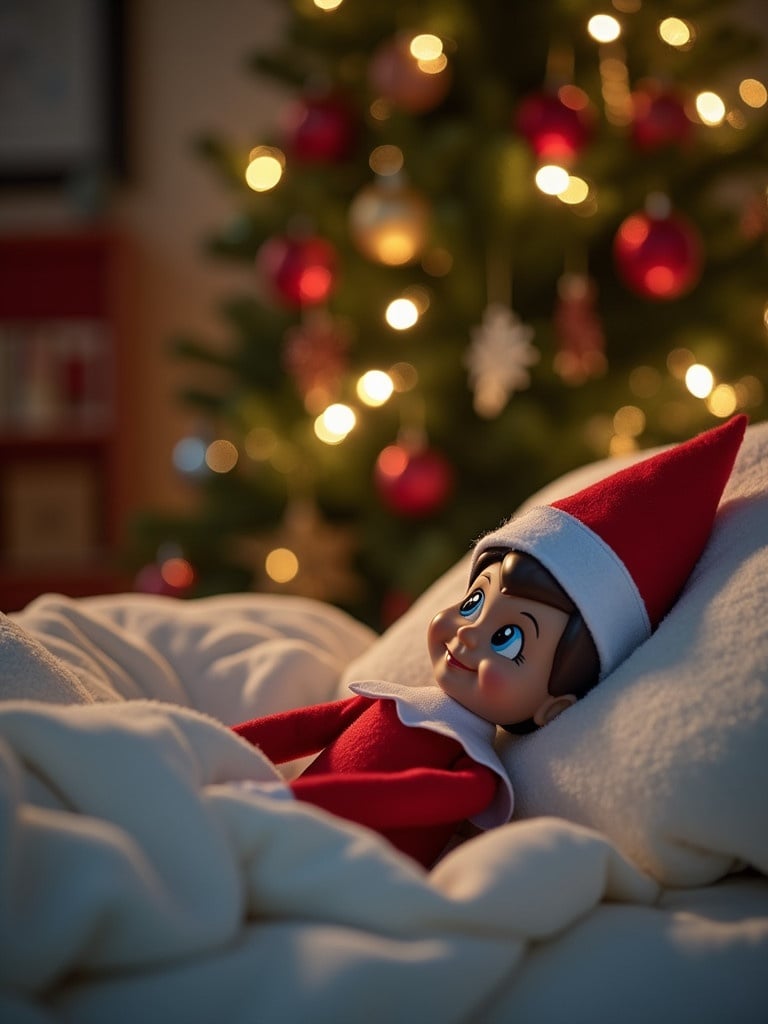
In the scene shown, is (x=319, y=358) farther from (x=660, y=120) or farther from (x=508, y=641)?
(x=508, y=641)

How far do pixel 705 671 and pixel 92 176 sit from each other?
2783 millimetres

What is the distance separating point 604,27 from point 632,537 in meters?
1.29

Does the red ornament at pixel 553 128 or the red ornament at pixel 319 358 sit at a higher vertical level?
the red ornament at pixel 553 128

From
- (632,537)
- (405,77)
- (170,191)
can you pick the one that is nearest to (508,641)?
(632,537)

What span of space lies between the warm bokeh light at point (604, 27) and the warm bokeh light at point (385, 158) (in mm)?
398

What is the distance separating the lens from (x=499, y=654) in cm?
79

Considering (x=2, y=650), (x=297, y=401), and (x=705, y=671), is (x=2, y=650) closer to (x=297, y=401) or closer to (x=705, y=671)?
(x=705, y=671)

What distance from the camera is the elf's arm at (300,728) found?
840mm

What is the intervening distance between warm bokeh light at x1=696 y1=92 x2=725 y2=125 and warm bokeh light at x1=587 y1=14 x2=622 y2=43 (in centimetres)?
21

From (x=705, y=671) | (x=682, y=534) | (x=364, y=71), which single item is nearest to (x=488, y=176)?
(x=364, y=71)

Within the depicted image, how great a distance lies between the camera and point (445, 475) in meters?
1.76

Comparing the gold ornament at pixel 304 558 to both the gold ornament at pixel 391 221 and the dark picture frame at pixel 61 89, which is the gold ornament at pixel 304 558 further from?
the dark picture frame at pixel 61 89

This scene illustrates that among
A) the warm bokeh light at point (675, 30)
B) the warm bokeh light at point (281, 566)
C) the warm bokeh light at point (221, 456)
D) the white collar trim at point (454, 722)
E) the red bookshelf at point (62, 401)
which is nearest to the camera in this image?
the white collar trim at point (454, 722)

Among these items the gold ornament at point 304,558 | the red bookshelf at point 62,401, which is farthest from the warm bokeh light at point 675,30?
the red bookshelf at point 62,401
